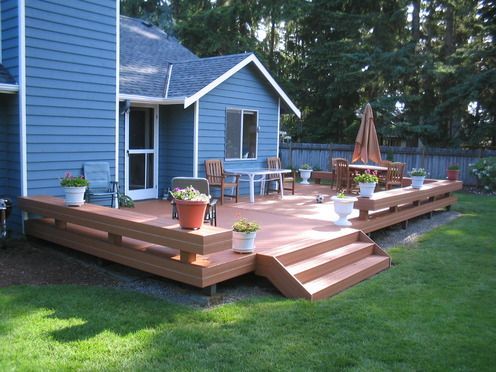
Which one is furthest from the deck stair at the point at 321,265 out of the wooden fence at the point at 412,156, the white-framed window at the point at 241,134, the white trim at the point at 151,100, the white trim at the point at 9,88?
the wooden fence at the point at 412,156

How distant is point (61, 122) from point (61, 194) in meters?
1.07

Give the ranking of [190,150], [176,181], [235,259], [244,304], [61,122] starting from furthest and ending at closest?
[190,150], [61,122], [176,181], [235,259], [244,304]

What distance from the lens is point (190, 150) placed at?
982cm

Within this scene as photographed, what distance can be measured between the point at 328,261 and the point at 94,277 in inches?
107

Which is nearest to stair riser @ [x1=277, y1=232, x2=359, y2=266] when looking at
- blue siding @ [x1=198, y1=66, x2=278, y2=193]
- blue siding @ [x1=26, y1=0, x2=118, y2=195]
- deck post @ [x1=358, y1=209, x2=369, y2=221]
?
deck post @ [x1=358, y1=209, x2=369, y2=221]

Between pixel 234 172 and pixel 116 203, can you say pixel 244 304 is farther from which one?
pixel 234 172

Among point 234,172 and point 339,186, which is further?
point 339,186

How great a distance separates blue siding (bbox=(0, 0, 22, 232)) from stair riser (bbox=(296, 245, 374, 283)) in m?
4.18

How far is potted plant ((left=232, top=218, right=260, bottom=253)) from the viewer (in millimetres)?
5293

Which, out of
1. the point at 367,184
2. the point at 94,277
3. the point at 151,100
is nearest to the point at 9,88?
the point at 94,277

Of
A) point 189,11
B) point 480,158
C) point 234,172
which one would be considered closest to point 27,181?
point 234,172

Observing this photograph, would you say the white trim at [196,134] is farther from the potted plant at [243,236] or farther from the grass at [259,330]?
the grass at [259,330]

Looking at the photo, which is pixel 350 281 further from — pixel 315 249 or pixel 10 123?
pixel 10 123

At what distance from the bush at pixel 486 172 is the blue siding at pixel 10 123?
12344 mm
